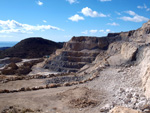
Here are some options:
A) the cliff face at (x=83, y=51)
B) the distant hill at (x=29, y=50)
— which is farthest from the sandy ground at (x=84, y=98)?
the distant hill at (x=29, y=50)

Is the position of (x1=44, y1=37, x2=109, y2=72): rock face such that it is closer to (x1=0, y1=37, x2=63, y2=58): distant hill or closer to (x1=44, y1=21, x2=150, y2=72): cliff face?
(x1=44, y1=21, x2=150, y2=72): cliff face

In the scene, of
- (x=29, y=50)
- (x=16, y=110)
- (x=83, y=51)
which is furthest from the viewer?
(x=29, y=50)

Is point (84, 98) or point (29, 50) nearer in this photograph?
point (84, 98)

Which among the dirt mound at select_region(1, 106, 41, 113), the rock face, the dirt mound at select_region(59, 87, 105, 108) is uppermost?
the rock face

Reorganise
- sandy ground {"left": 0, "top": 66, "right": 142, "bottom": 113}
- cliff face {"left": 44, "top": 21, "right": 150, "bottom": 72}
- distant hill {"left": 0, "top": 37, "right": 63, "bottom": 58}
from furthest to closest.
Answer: distant hill {"left": 0, "top": 37, "right": 63, "bottom": 58} < cliff face {"left": 44, "top": 21, "right": 150, "bottom": 72} < sandy ground {"left": 0, "top": 66, "right": 142, "bottom": 113}

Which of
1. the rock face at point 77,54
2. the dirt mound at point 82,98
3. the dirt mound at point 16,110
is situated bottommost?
the dirt mound at point 16,110

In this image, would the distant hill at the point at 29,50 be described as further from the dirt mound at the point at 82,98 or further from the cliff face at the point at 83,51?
the dirt mound at the point at 82,98

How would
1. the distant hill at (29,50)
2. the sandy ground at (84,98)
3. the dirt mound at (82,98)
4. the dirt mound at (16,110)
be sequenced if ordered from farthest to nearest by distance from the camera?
the distant hill at (29,50), the dirt mound at (82,98), the sandy ground at (84,98), the dirt mound at (16,110)

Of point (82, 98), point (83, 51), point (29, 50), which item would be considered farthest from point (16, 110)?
point (29, 50)

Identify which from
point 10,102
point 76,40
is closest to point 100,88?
point 10,102

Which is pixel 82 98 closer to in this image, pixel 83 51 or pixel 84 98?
pixel 84 98

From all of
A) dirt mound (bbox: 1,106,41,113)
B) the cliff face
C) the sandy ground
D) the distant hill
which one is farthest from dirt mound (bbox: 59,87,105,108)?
the distant hill

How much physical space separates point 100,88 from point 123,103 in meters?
3.20

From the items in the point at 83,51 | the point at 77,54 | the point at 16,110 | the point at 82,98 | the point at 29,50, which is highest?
the point at 29,50
